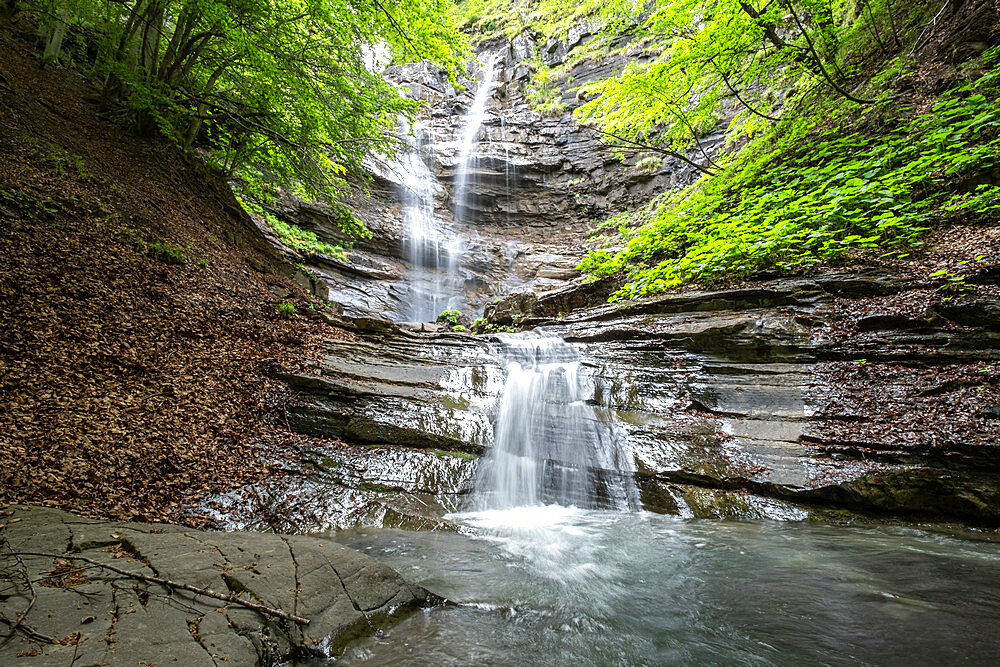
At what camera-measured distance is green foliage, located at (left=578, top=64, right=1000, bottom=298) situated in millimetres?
6320

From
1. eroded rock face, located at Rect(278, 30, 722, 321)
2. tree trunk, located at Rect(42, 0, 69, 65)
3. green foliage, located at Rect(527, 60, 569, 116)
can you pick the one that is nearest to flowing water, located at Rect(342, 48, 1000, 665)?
eroded rock face, located at Rect(278, 30, 722, 321)

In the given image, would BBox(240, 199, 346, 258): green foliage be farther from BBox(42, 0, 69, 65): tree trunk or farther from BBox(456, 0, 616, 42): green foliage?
BBox(456, 0, 616, 42): green foliage

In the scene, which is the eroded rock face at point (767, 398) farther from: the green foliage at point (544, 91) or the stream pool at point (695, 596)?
the green foliage at point (544, 91)

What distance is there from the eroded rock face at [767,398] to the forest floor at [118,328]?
3.60ft

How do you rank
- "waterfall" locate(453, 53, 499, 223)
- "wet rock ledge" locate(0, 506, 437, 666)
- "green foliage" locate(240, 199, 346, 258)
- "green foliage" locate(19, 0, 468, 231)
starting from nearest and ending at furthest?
1. "wet rock ledge" locate(0, 506, 437, 666)
2. "green foliage" locate(19, 0, 468, 231)
3. "green foliage" locate(240, 199, 346, 258)
4. "waterfall" locate(453, 53, 499, 223)

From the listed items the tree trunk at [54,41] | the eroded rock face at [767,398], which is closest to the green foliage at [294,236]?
the tree trunk at [54,41]

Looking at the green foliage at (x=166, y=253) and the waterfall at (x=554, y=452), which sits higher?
the green foliage at (x=166, y=253)

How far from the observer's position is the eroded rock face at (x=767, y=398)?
461 centimetres

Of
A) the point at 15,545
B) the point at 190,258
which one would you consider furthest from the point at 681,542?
the point at 190,258

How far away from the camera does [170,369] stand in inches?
207

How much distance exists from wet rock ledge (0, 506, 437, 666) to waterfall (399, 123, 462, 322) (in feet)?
43.8

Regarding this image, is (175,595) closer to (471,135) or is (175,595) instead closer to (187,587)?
(187,587)

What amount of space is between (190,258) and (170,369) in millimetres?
2873

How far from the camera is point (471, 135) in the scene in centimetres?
2353
